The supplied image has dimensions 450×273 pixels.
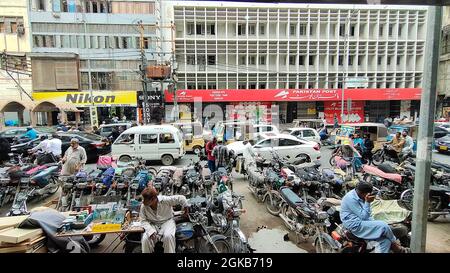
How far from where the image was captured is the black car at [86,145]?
1209 centimetres

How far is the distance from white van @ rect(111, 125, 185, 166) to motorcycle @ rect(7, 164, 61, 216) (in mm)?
3313

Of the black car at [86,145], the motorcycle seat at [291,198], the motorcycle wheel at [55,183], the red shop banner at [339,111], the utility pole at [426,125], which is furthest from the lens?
the red shop banner at [339,111]

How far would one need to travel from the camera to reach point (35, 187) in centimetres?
677

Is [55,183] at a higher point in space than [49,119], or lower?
lower

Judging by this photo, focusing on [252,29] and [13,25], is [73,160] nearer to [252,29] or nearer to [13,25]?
[13,25]

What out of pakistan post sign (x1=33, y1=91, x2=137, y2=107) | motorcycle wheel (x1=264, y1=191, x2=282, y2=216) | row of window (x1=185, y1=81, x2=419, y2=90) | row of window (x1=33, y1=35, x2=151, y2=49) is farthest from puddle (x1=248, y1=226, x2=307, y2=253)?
row of window (x1=33, y1=35, x2=151, y2=49)

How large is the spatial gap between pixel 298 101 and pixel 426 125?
27746mm

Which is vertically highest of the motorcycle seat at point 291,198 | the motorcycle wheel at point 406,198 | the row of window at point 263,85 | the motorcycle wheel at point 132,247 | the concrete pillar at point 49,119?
the row of window at point 263,85

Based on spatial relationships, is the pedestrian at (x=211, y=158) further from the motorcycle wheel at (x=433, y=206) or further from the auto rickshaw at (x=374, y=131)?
the auto rickshaw at (x=374, y=131)

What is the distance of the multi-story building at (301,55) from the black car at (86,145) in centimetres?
1545

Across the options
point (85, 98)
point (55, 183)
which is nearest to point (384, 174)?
point (55, 183)

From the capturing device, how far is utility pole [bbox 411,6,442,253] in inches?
130

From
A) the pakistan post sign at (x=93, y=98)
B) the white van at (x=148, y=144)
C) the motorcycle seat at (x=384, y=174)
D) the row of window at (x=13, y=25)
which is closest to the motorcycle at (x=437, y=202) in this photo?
the motorcycle seat at (x=384, y=174)

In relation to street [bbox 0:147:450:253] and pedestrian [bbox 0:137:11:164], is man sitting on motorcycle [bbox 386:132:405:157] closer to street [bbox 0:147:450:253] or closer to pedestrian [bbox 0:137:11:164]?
street [bbox 0:147:450:253]
